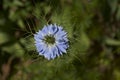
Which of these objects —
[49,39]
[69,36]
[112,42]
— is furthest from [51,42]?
[112,42]

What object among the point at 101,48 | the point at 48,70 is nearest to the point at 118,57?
the point at 101,48

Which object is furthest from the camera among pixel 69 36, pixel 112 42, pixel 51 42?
pixel 112 42

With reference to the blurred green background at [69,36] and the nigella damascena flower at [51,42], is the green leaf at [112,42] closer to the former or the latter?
the blurred green background at [69,36]

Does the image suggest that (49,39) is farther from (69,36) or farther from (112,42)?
(112,42)

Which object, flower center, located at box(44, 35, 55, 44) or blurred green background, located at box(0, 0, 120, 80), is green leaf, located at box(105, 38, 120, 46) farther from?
flower center, located at box(44, 35, 55, 44)

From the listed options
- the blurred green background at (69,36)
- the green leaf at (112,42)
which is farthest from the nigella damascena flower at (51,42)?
the green leaf at (112,42)
